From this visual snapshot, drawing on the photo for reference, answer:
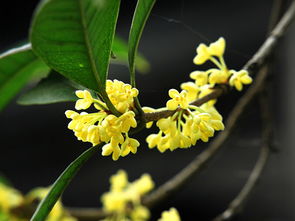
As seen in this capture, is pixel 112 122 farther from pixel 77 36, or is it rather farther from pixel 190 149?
pixel 190 149

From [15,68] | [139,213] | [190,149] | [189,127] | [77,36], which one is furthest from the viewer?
[190,149]

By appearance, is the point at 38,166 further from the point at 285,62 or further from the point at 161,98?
the point at 285,62

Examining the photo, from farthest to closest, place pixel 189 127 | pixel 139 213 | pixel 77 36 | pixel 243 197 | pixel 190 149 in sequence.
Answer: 1. pixel 190 149
2. pixel 139 213
3. pixel 243 197
4. pixel 189 127
5. pixel 77 36

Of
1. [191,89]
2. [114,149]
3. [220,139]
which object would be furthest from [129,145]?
[220,139]

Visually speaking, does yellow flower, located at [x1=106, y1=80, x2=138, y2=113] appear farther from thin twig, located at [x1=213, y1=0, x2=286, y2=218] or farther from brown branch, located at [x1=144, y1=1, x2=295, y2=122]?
thin twig, located at [x1=213, y1=0, x2=286, y2=218]

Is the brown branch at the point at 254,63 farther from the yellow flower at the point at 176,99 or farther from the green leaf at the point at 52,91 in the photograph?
the green leaf at the point at 52,91

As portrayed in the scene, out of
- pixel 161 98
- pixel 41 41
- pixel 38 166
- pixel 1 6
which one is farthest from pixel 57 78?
pixel 1 6
